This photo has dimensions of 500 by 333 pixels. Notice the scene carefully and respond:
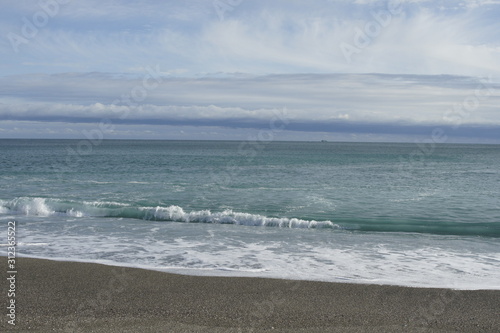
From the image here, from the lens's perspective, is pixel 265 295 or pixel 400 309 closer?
pixel 400 309

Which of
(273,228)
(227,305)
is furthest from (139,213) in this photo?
(227,305)

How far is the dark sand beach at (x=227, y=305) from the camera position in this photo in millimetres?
7191

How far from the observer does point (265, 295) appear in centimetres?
880

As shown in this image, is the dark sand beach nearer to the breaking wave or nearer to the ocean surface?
the ocean surface

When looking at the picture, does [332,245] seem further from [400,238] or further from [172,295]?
[172,295]

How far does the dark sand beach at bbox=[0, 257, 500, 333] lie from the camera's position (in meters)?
7.19

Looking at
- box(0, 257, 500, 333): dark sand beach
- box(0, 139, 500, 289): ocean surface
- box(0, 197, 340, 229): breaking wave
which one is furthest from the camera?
box(0, 197, 340, 229): breaking wave

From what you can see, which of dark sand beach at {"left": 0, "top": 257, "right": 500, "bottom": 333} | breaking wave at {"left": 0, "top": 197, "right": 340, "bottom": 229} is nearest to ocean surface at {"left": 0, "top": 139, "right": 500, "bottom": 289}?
breaking wave at {"left": 0, "top": 197, "right": 340, "bottom": 229}

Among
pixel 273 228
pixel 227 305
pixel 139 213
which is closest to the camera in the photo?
pixel 227 305

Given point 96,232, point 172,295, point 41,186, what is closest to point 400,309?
point 172,295

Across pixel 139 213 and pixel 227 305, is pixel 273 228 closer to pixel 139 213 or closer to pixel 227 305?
pixel 139 213

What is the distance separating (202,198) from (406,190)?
13.0 metres

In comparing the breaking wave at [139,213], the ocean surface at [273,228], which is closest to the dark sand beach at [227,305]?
the ocean surface at [273,228]

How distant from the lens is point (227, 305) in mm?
8188
